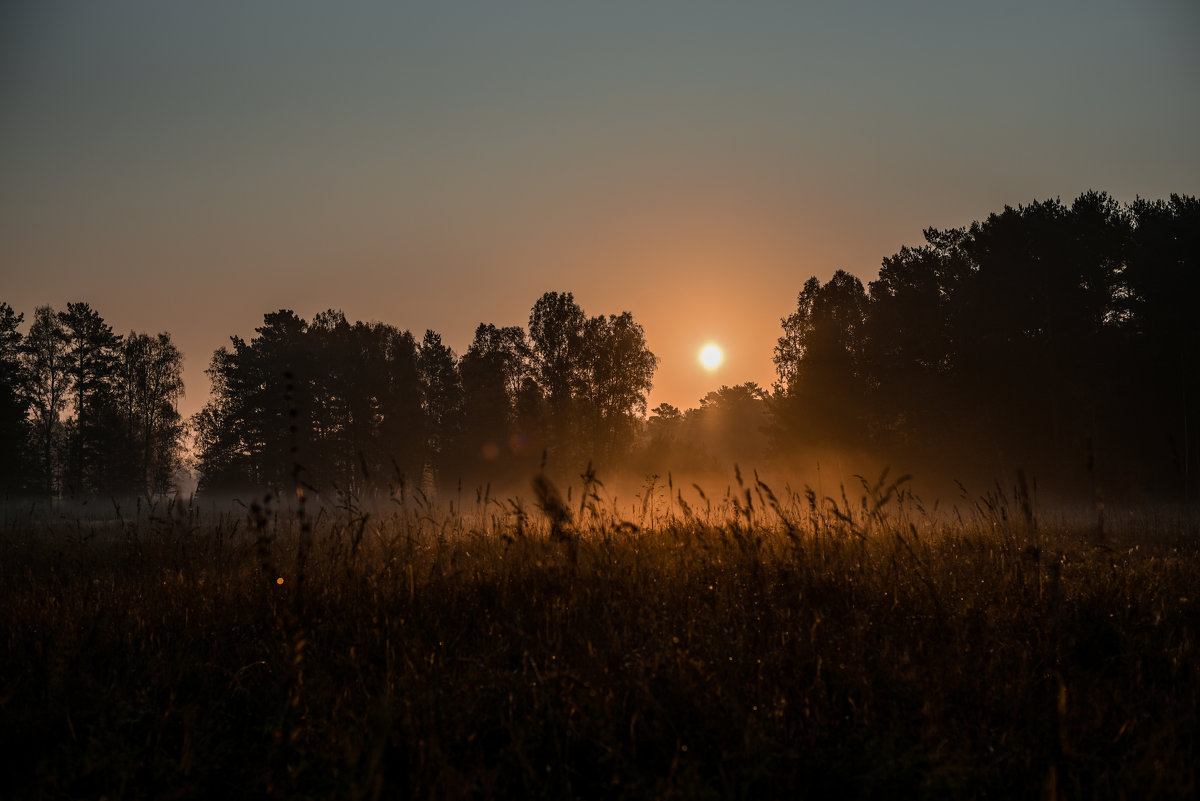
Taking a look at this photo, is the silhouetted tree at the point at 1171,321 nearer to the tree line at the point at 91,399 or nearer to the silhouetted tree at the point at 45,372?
the tree line at the point at 91,399

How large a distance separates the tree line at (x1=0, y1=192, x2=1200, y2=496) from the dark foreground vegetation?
10915 mm

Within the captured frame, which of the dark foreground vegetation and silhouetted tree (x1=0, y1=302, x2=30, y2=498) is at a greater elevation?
silhouetted tree (x1=0, y1=302, x2=30, y2=498)

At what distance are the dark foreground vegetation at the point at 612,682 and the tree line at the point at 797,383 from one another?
10.9m

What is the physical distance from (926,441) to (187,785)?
28260mm

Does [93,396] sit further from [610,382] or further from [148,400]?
[610,382]

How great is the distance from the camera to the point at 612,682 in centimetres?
316

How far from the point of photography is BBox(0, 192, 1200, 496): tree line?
22188mm

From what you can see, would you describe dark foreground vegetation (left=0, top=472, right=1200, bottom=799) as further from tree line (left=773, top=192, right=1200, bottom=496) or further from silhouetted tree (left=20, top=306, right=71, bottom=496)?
silhouetted tree (left=20, top=306, right=71, bottom=496)

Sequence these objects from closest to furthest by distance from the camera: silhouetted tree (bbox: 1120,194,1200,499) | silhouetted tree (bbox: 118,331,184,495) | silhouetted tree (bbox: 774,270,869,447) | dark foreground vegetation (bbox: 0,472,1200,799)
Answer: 1. dark foreground vegetation (bbox: 0,472,1200,799)
2. silhouetted tree (bbox: 1120,194,1200,499)
3. silhouetted tree (bbox: 774,270,869,447)
4. silhouetted tree (bbox: 118,331,184,495)

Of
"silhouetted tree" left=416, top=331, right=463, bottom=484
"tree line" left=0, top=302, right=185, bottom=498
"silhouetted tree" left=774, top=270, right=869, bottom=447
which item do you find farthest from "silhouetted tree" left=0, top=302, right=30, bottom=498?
"silhouetted tree" left=774, top=270, right=869, bottom=447

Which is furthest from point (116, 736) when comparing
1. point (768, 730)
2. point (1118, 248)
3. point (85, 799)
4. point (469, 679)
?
point (1118, 248)

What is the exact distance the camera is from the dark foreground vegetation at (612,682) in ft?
8.63

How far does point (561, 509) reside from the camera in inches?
222

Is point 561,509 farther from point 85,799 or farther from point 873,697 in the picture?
point 85,799
